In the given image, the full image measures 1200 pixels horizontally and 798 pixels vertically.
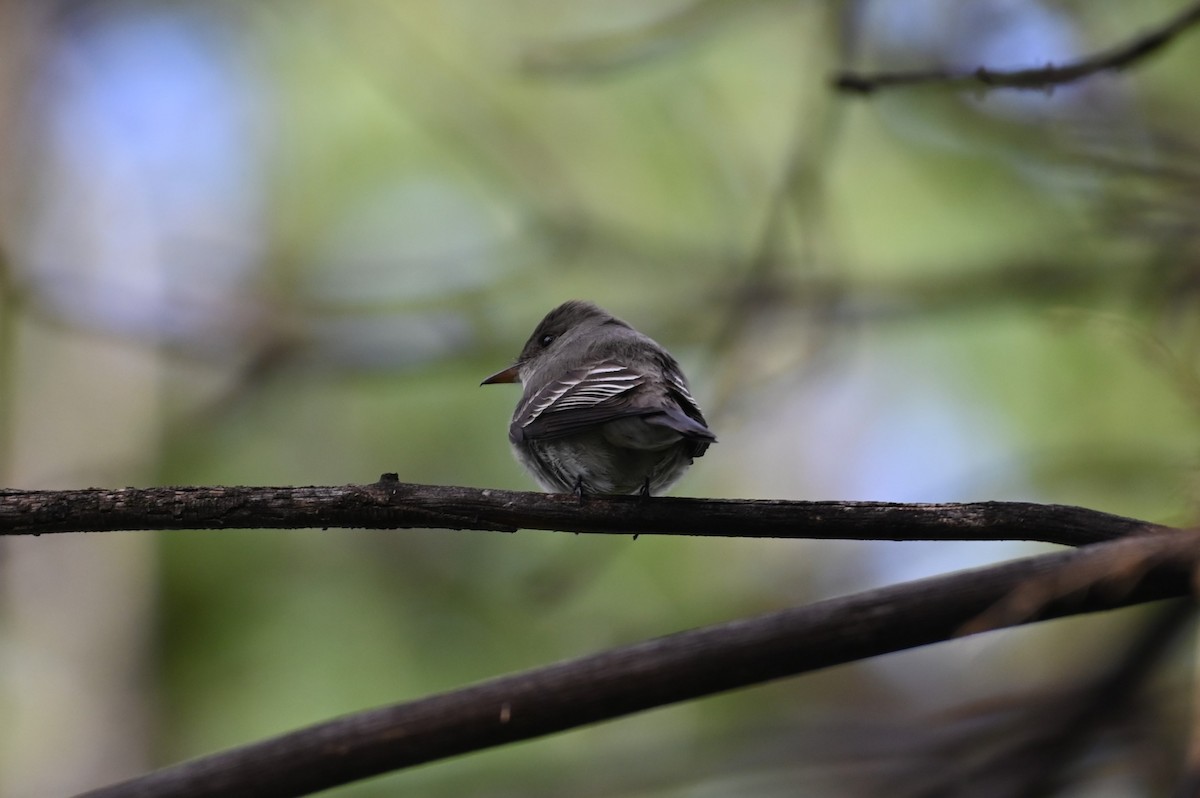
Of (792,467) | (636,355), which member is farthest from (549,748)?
(636,355)

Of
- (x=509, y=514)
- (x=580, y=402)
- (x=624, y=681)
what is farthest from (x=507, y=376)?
(x=624, y=681)

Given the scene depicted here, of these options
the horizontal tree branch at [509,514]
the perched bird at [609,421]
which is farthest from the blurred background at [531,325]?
the horizontal tree branch at [509,514]

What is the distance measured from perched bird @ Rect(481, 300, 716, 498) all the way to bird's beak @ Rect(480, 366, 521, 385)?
1.76 ft

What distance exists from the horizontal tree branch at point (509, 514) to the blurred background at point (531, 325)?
1783 millimetres

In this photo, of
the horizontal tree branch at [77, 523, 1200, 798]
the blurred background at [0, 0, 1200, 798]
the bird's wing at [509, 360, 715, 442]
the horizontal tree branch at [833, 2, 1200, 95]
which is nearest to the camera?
the horizontal tree branch at [77, 523, 1200, 798]

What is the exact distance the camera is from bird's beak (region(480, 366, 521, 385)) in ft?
17.0

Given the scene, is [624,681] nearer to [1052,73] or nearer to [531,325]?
[1052,73]

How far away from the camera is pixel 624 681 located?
172 centimetres

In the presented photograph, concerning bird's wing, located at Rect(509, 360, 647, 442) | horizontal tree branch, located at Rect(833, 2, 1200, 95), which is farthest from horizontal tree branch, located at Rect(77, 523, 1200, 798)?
bird's wing, located at Rect(509, 360, 647, 442)

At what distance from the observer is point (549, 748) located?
7625mm

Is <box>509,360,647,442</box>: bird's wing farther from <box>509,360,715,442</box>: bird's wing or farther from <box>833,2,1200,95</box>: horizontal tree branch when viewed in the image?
<box>833,2,1200,95</box>: horizontal tree branch

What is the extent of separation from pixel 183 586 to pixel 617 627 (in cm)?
→ 477

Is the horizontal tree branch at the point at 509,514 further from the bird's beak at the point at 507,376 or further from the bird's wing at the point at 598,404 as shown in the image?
the bird's beak at the point at 507,376

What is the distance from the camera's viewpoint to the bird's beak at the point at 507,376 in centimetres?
518
